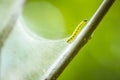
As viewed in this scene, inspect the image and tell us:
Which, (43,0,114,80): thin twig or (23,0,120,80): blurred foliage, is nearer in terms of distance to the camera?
(43,0,114,80): thin twig

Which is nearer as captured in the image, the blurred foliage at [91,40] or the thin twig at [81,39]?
the thin twig at [81,39]

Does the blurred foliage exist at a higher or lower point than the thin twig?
Answer: lower

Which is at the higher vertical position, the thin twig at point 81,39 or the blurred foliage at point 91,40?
the thin twig at point 81,39

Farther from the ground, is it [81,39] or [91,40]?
[81,39]

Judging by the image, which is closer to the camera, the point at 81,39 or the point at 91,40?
the point at 81,39

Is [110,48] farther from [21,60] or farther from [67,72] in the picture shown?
[21,60]
